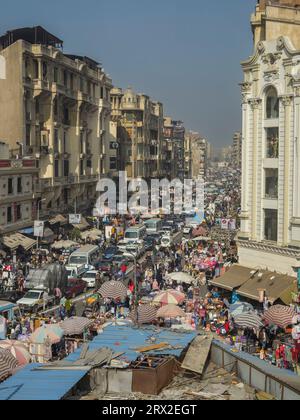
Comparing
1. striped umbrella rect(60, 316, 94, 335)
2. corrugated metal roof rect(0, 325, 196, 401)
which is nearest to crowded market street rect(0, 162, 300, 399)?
striped umbrella rect(60, 316, 94, 335)

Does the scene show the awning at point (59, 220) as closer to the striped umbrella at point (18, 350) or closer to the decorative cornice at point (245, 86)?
the decorative cornice at point (245, 86)

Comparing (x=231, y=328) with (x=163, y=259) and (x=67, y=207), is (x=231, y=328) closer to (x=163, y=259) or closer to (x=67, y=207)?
(x=163, y=259)

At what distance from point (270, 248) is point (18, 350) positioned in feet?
45.4

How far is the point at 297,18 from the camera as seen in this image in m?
28.0

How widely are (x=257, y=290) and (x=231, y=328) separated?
3536mm

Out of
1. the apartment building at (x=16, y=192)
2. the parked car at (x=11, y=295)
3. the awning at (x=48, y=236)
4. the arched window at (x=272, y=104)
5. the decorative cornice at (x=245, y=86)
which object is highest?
the decorative cornice at (x=245, y=86)

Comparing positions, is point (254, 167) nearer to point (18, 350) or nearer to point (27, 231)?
point (18, 350)

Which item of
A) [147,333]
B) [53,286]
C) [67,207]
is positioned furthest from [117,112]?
[147,333]

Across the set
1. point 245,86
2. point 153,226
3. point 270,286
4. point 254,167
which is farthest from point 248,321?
point 153,226

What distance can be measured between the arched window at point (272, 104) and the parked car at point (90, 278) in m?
11.9

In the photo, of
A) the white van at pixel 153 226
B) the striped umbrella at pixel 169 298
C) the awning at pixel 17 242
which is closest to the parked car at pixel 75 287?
the striped umbrella at pixel 169 298

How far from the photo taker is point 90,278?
32.8 meters

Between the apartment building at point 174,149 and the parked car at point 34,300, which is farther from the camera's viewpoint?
the apartment building at point 174,149

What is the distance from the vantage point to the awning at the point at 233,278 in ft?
92.2
